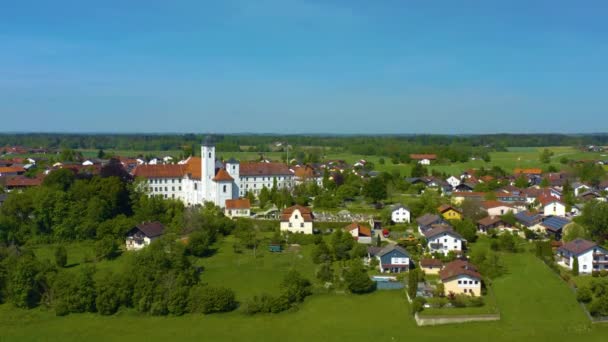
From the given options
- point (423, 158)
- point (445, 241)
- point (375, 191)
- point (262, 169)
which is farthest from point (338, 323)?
point (423, 158)

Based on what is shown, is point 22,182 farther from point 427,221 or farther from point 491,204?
point 491,204

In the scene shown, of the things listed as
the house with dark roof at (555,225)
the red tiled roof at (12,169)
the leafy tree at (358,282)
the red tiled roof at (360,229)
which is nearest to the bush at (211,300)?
the leafy tree at (358,282)

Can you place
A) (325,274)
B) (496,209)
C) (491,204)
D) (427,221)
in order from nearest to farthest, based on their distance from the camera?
(325,274)
(427,221)
(496,209)
(491,204)

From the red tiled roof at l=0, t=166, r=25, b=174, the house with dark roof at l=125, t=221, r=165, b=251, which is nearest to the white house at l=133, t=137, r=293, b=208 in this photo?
the house with dark roof at l=125, t=221, r=165, b=251

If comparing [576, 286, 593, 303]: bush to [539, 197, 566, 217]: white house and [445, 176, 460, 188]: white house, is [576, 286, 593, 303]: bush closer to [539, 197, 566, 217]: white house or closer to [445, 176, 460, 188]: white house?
[539, 197, 566, 217]: white house

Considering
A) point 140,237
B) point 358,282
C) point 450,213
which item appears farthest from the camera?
point 450,213

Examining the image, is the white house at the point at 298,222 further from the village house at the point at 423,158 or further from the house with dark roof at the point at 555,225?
the village house at the point at 423,158

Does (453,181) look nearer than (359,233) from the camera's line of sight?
No
